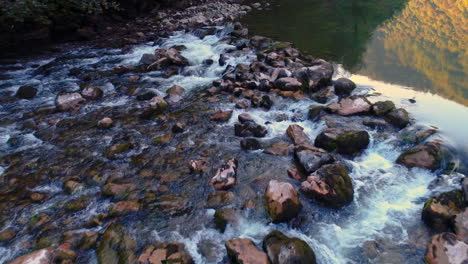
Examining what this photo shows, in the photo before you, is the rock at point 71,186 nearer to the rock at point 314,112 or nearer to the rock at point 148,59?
the rock at point 314,112

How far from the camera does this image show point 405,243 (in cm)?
411

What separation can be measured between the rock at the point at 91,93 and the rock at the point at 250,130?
4689mm

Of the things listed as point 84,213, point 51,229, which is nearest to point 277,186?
point 84,213

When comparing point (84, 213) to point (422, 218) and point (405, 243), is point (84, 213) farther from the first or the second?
point (422, 218)

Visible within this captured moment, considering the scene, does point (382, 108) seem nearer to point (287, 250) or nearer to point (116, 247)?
point (287, 250)

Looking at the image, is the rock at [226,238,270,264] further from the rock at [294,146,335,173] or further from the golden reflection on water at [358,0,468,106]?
the golden reflection on water at [358,0,468,106]

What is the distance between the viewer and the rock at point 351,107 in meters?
7.36

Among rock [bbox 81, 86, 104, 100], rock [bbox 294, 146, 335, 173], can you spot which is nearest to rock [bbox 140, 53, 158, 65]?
rock [bbox 81, 86, 104, 100]

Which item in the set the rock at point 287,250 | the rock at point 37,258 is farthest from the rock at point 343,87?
the rock at point 37,258

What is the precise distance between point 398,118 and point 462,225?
3.39 meters

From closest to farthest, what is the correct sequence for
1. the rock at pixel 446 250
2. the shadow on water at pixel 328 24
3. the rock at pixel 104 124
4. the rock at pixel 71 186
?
the rock at pixel 446 250, the rock at pixel 71 186, the rock at pixel 104 124, the shadow on water at pixel 328 24

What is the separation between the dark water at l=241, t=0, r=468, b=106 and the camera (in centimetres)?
1056

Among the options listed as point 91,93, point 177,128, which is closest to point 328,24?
point 177,128

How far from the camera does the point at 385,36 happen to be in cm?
1538
